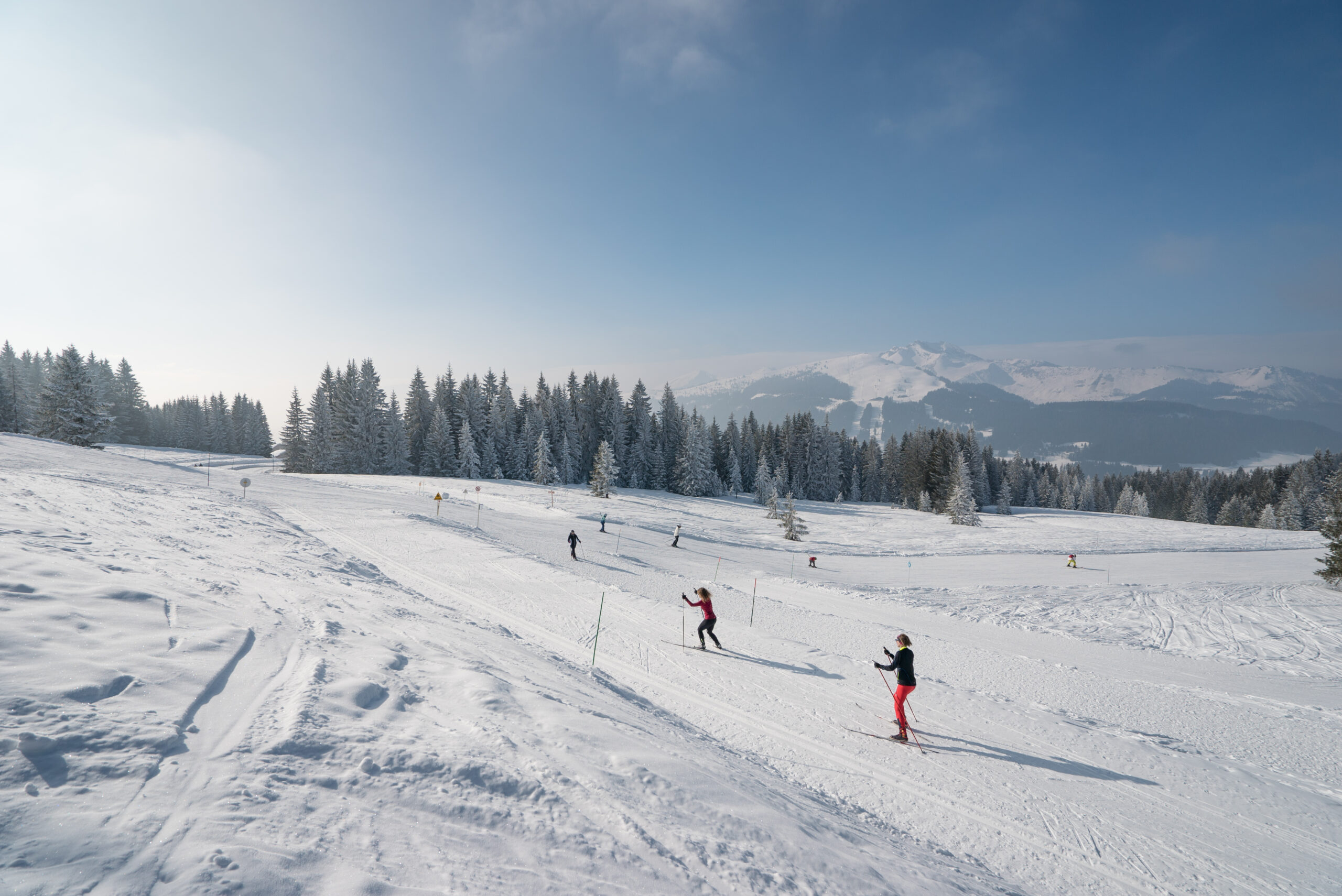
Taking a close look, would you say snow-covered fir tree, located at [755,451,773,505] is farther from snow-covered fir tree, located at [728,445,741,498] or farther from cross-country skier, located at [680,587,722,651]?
cross-country skier, located at [680,587,722,651]

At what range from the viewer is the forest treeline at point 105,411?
39.8m

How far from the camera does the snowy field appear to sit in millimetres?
3385

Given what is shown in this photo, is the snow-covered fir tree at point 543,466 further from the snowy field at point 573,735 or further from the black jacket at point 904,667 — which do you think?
the black jacket at point 904,667

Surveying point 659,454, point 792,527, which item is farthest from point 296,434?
point 792,527

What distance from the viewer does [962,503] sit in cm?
5266

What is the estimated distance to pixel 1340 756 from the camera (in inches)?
360

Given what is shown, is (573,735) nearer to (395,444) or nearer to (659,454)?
(395,444)

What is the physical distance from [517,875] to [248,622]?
6.03 meters

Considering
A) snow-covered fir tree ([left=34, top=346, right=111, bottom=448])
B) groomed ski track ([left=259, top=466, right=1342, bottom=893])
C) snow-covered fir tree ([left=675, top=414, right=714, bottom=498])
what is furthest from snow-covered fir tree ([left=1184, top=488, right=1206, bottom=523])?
snow-covered fir tree ([left=34, top=346, right=111, bottom=448])

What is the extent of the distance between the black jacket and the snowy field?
976 millimetres

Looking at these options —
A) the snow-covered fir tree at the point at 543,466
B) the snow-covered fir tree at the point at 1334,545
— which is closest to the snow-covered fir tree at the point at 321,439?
the snow-covered fir tree at the point at 543,466

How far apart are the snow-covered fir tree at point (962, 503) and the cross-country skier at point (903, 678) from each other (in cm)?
4910

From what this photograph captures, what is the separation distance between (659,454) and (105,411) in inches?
2497

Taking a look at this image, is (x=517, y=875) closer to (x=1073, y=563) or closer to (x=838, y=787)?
(x=838, y=787)
